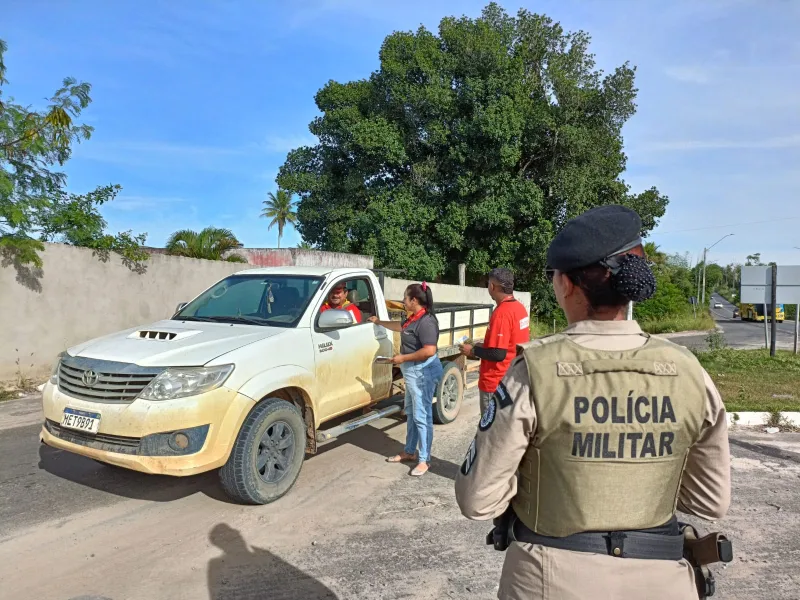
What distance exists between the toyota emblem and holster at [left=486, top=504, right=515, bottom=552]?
3406 mm

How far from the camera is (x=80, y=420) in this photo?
13.2 ft

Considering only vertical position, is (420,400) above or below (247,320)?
below

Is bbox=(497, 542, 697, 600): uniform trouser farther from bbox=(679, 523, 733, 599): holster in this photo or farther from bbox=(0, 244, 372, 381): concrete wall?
bbox=(0, 244, 372, 381): concrete wall

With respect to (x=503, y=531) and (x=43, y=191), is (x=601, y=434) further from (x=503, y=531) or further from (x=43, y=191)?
(x=43, y=191)

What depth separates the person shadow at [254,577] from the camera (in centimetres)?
319

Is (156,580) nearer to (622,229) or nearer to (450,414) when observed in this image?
(622,229)

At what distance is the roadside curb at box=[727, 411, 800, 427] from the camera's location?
7.50m

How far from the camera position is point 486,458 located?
155 cm

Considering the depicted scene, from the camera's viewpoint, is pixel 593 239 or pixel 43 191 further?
pixel 43 191

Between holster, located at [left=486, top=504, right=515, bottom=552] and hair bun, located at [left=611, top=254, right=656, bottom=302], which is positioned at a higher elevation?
hair bun, located at [left=611, top=254, right=656, bottom=302]

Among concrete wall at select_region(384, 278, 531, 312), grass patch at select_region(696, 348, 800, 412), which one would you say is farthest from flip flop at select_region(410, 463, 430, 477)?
concrete wall at select_region(384, 278, 531, 312)

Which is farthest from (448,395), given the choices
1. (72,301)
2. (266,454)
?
(72,301)

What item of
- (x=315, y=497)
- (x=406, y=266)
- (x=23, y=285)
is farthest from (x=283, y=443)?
(x=406, y=266)

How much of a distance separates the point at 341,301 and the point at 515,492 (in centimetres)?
424
